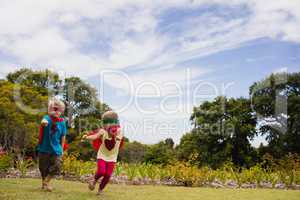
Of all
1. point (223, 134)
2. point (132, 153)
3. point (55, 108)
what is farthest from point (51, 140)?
point (132, 153)

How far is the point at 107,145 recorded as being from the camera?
673 centimetres

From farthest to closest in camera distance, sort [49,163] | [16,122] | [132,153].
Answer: [132,153] < [16,122] < [49,163]

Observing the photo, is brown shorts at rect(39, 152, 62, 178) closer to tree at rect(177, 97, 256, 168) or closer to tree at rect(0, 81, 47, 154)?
tree at rect(0, 81, 47, 154)

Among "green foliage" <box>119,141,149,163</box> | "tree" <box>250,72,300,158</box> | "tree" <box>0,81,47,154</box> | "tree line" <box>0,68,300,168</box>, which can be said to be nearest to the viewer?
"tree" <box>0,81,47,154</box>

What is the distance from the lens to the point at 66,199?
5922mm

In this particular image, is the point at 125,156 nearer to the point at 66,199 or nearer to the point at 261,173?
the point at 261,173

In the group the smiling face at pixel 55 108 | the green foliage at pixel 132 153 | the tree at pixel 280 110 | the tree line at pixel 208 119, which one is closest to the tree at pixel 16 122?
the tree line at pixel 208 119

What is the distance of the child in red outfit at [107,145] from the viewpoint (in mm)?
6652

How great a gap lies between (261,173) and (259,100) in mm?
19528

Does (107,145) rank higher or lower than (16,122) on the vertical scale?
lower

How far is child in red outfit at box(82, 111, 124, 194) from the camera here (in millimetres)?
6652

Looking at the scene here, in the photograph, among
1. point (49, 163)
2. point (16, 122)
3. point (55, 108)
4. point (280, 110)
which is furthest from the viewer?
point (280, 110)

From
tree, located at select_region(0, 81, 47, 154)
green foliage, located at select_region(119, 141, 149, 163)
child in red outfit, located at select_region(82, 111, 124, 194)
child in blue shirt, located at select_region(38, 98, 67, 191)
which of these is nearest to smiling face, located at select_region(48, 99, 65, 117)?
child in blue shirt, located at select_region(38, 98, 67, 191)

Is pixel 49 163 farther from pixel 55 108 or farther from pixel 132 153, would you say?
pixel 132 153
